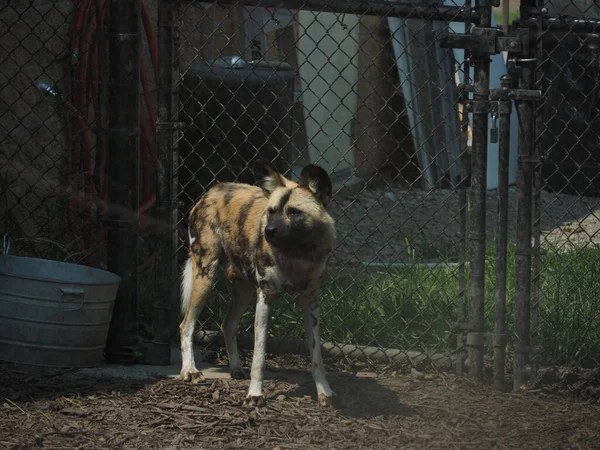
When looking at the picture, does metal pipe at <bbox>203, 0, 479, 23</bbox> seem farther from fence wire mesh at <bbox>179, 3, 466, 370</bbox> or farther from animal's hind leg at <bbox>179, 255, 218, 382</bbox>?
animal's hind leg at <bbox>179, 255, 218, 382</bbox>

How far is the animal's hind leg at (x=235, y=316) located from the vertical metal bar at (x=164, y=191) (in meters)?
0.30

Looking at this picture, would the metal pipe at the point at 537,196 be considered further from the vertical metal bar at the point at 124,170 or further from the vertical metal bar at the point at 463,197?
the vertical metal bar at the point at 124,170

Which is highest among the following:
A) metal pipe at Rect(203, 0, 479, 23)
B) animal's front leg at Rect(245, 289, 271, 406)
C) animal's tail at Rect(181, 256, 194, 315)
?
metal pipe at Rect(203, 0, 479, 23)

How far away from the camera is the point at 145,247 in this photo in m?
5.84

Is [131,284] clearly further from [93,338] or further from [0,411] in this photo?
[0,411]

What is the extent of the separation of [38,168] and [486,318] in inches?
115

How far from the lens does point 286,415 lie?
12.0 feet

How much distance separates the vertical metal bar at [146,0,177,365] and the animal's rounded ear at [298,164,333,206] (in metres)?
0.82

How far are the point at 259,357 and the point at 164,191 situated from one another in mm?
1015

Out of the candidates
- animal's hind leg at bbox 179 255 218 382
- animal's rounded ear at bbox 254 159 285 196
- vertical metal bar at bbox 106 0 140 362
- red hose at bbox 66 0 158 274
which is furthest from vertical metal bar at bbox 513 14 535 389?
red hose at bbox 66 0 158 274

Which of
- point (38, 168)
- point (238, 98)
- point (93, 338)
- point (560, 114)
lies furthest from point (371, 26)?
point (93, 338)

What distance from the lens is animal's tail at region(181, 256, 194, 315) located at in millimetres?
4355

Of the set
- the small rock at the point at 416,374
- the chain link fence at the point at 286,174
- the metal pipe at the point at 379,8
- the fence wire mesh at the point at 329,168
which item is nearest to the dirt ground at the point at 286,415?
the small rock at the point at 416,374

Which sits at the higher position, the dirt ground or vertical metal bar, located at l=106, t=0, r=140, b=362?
vertical metal bar, located at l=106, t=0, r=140, b=362
